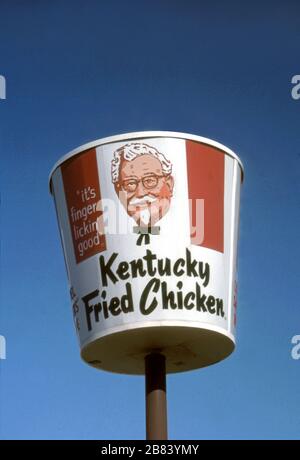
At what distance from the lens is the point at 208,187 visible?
35.4ft

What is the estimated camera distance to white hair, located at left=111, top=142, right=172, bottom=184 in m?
10.7

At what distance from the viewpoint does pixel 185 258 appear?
34.0 feet

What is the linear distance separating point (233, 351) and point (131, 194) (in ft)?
7.18

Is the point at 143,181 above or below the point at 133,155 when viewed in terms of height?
below

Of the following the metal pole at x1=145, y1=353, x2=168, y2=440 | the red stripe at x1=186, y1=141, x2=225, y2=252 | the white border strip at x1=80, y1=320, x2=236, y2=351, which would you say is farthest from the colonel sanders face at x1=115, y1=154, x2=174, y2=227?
the metal pole at x1=145, y1=353, x2=168, y2=440

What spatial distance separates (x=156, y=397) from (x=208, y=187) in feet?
8.21

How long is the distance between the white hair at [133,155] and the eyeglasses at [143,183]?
0.11m

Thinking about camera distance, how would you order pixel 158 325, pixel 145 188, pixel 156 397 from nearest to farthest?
pixel 158 325 → pixel 145 188 → pixel 156 397

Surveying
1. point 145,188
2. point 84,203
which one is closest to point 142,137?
point 145,188

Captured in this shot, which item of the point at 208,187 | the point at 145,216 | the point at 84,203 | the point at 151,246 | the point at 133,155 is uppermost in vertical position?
the point at 133,155

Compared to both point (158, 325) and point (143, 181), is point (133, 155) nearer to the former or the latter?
point (143, 181)

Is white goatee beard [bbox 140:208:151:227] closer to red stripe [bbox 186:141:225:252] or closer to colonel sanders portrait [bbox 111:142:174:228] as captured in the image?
colonel sanders portrait [bbox 111:142:174:228]

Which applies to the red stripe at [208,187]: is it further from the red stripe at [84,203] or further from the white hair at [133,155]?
the red stripe at [84,203]

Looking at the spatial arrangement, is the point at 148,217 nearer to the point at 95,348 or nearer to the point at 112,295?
the point at 112,295
